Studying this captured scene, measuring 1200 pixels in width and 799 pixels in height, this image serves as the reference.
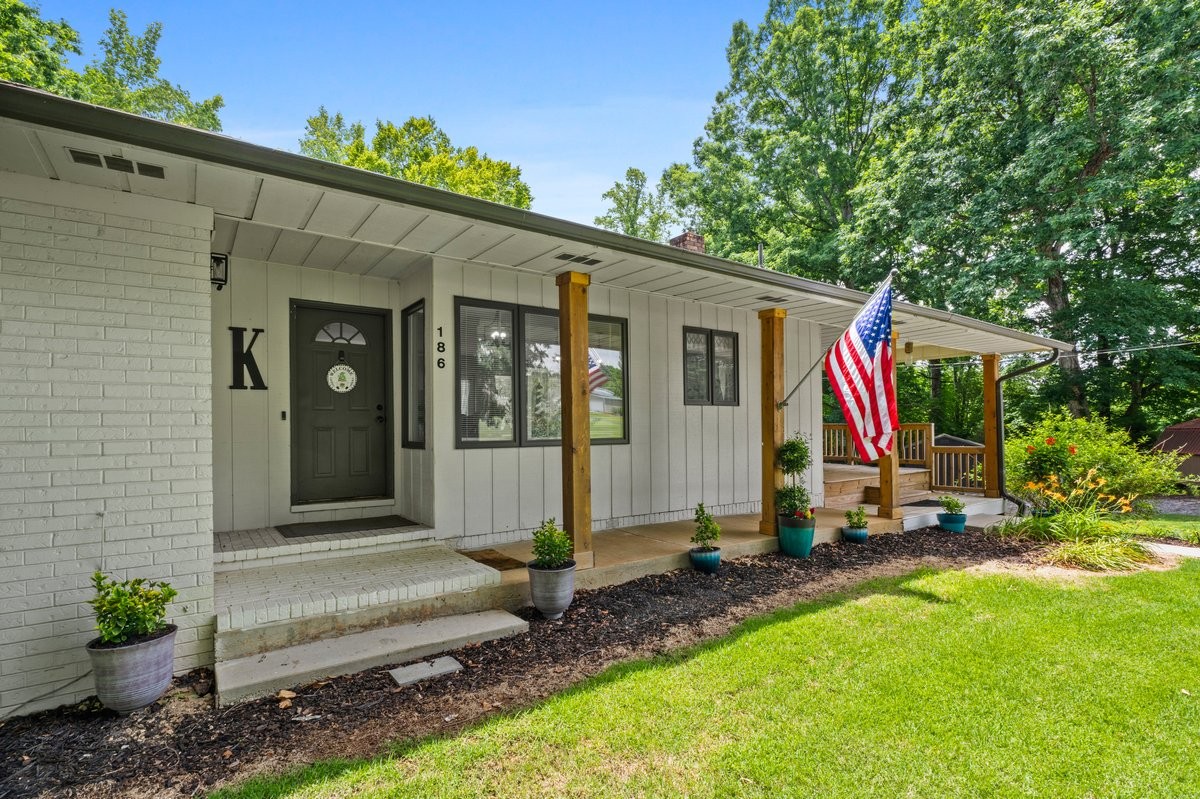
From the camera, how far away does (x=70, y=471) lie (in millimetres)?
2771

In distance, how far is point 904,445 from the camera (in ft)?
33.4

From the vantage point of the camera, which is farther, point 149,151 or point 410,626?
point 410,626

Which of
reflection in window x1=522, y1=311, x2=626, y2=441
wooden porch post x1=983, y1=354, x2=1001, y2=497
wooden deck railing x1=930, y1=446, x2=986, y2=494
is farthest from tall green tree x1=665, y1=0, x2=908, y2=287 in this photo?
reflection in window x1=522, y1=311, x2=626, y2=441

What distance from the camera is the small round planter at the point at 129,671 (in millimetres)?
2518

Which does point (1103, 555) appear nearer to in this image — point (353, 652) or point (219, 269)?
point (353, 652)

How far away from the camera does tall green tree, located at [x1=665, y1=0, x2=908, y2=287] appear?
15.0 m

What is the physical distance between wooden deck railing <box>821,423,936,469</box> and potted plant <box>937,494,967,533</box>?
126 cm

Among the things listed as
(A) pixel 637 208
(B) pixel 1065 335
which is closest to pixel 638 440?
(B) pixel 1065 335

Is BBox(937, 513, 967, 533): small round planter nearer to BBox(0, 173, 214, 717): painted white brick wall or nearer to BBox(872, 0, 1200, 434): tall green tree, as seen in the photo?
BBox(872, 0, 1200, 434): tall green tree

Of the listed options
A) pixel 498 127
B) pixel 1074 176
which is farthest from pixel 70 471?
pixel 498 127

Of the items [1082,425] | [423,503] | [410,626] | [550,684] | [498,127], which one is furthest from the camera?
[498,127]

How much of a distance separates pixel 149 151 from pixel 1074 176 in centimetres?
1499

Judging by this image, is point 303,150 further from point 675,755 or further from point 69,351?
point 675,755

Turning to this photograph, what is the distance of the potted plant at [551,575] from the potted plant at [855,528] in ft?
11.7
